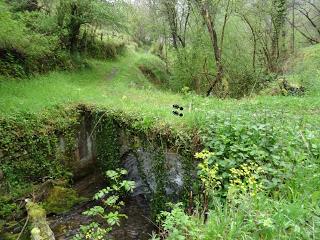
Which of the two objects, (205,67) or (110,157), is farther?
(205,67)

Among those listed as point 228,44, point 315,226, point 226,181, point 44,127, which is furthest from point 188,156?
point 228,44

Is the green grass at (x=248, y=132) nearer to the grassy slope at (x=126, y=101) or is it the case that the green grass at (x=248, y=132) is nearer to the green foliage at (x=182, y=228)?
the grassy slope at (x=126, y=101)

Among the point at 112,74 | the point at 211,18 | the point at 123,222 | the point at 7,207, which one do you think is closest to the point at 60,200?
the point at 7,207

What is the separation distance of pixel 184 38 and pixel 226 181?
1561cm

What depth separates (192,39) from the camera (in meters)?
17.6

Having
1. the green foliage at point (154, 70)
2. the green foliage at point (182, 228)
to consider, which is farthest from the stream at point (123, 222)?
the green foliage at point (154, 70)

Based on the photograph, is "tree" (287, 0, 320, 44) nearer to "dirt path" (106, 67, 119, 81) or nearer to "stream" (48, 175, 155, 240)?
"dirt path" (106, 67, 119, 81)

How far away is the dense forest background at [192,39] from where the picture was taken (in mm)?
13258

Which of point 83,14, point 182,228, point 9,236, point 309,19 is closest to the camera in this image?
point 182,228

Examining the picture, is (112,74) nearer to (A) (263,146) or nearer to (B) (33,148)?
(B) (33,148)

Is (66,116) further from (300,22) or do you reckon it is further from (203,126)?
(300,22)

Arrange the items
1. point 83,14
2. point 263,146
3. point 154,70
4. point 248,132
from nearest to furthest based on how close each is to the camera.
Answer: point 263,146, point 248,132, point 83,14, point 154,70

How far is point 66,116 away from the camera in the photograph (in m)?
9.74

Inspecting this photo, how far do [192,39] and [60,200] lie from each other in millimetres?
12253
